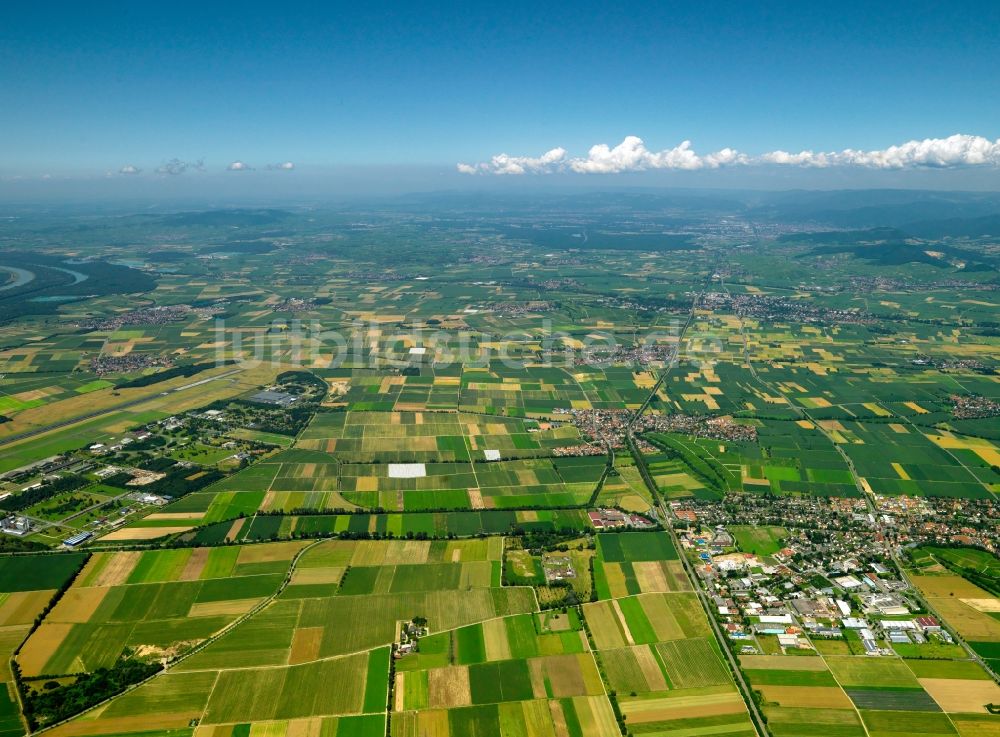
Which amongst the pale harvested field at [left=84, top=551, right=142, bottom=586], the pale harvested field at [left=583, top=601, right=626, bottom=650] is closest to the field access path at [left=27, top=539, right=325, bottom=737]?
the pale harvested field at [left=84, top=551, right=142, bottom=586]

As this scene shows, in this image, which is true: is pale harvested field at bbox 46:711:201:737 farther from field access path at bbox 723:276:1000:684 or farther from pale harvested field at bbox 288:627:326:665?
field access path at bbox 723:276:1000:684

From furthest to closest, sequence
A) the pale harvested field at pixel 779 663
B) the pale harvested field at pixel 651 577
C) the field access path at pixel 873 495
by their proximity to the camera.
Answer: the pale harvested field at pixel 651 577, the field access path at pixel 873 495, the pale harvested field at pixel 779 663

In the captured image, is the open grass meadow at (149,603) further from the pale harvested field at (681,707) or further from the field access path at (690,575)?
the field access path at (690,575)

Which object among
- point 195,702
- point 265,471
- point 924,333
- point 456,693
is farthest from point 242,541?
point 924,333

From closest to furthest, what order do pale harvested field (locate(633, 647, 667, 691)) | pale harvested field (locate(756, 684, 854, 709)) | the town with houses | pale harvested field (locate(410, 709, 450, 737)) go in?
1. pale harvested field (locate(410, 709, 450, 737))
2. pale harvested field (locate(756, 684, 854, 709))
3. pale harvested field (locate(633, 647, 667, 691))
4. the town with houses

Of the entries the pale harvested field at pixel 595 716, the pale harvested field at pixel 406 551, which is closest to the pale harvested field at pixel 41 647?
the pale harvested field at pixel 406 551

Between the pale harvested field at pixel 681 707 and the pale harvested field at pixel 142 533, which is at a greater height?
the pale harvested field at pixel 142 533

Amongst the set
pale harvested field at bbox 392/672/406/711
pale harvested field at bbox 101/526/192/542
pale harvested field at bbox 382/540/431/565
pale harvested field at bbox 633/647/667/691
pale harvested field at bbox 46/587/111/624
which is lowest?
pale harvested field at bbox 633/647/667/691

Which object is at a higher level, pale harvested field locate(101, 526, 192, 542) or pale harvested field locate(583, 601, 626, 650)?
pale harvested field locate(101, 526, 192, 542)

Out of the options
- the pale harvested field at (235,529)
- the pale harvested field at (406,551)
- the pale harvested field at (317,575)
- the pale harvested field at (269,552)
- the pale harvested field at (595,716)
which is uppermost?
the pale harvested field at (235,529)
